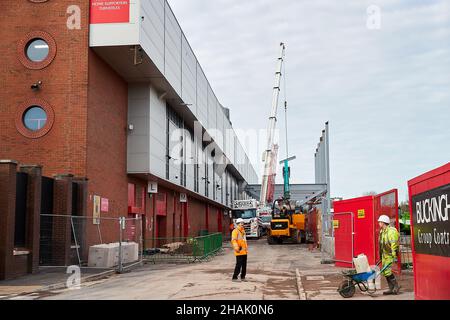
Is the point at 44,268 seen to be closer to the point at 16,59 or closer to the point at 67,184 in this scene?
the point at 67,184

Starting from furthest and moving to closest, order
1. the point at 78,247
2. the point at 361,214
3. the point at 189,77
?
the point at 189,77
the point at 78,247
the point at 361,214

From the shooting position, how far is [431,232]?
288 inches

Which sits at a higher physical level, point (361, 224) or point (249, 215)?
point (249, 215)

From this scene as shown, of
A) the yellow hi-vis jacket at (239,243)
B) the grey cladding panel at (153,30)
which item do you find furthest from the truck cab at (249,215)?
the yellow hi-vis jacket at (239,243)

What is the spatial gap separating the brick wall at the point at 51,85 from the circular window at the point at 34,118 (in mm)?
188

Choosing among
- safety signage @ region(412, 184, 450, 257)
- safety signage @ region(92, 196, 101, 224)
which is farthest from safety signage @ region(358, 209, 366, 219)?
safety signage @ region(92, 196, 101, 224)

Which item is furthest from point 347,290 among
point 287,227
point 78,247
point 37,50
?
point 287,227

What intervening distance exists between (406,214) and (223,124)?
1229 inches

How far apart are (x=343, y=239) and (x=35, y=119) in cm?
1445

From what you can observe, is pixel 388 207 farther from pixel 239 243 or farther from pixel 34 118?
pixel 34 118

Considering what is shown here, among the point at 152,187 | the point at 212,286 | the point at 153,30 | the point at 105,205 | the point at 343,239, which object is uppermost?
the point at 153,30

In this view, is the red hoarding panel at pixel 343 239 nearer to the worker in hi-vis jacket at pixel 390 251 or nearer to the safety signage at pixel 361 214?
the safety signage at pixel 361 214
